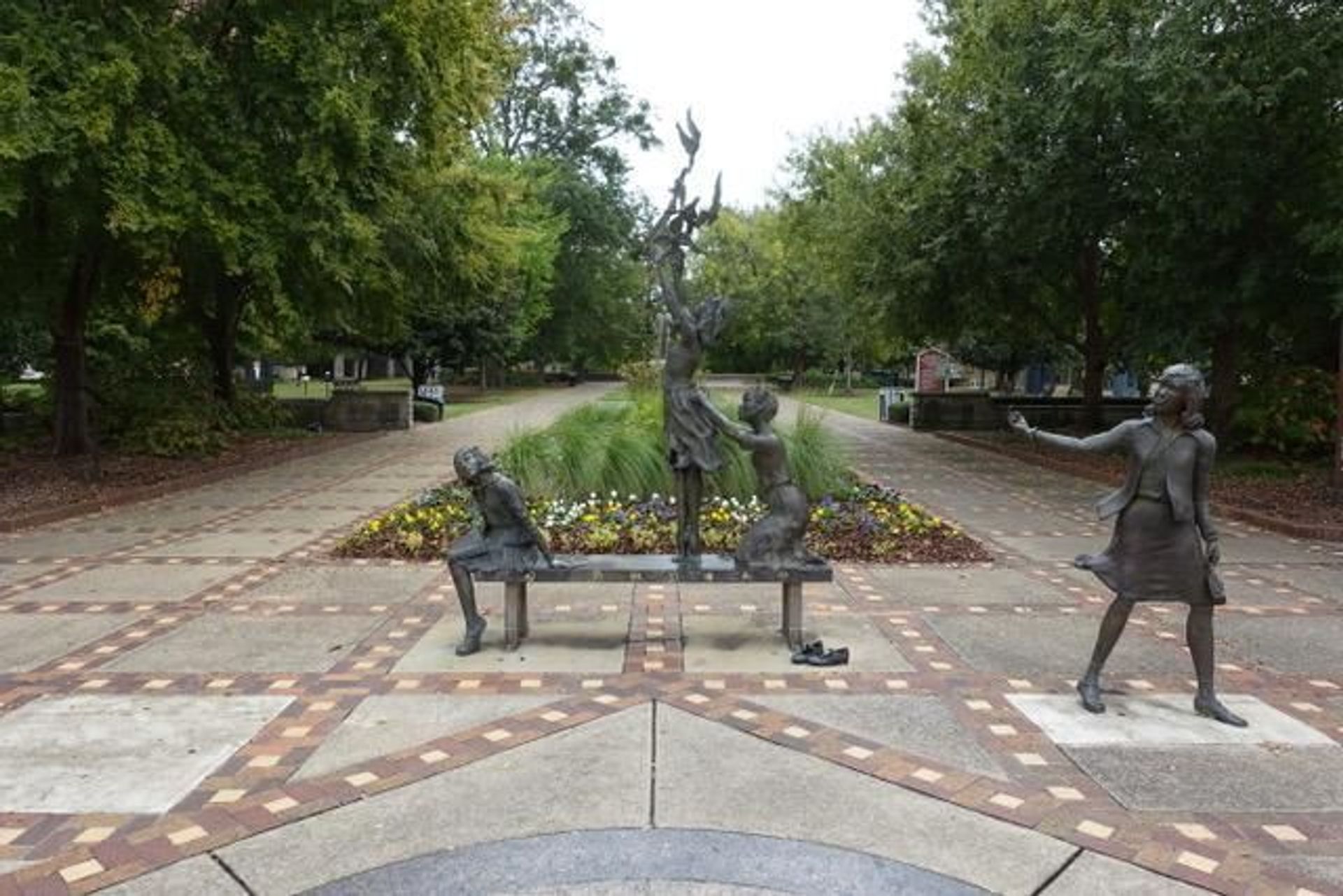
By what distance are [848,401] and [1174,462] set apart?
40.0 meters

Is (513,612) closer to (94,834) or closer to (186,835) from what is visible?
(186,835)

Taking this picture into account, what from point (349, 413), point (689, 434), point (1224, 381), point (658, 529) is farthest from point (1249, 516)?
point (349, 413)

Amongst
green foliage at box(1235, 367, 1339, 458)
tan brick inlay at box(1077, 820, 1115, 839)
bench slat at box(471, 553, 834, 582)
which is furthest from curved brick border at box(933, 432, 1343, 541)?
tan brick inlay at box(1077, 820, 1115, 839)

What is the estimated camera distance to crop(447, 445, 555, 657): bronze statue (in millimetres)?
5859

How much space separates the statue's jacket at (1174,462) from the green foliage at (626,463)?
5386 millimetres

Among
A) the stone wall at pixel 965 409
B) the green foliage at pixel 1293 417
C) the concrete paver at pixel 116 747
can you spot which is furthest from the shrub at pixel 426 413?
the concrete paver at pixel 116 747

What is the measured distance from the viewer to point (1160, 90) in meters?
11.6

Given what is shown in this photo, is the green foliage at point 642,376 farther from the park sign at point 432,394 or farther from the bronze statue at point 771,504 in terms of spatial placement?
the park sign at point 432,394

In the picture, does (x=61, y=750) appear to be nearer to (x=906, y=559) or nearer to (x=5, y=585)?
(x=5, y=585)

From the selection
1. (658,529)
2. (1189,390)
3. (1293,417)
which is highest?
(1189,390)

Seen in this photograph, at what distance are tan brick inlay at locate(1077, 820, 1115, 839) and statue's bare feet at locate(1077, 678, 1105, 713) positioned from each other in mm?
1320

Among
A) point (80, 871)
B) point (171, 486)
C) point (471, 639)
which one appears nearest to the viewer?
point (80, 871)

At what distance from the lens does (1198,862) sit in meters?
3.50

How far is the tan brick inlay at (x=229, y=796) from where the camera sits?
3961mm
